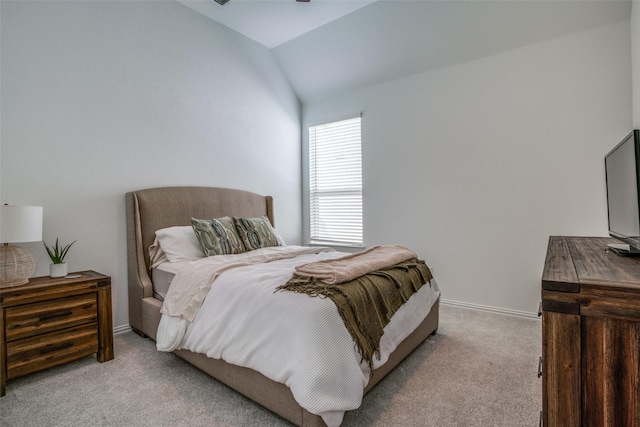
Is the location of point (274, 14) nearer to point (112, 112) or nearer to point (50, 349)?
point (112, 112)

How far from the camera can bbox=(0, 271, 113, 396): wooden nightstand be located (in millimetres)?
1972

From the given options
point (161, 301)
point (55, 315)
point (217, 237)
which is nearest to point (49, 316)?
point (55, 315)

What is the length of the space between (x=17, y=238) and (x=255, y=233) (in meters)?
1.77

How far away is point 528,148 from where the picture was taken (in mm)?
3174

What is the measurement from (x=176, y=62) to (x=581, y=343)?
148 inches

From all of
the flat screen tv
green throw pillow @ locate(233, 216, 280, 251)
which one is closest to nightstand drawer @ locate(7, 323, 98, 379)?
green throw pillow @ locate(233, 216, 280, 251)

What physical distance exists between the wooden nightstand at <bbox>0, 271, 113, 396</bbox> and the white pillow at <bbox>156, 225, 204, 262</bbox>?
56cm

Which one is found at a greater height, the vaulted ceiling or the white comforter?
the vaulted ceiling

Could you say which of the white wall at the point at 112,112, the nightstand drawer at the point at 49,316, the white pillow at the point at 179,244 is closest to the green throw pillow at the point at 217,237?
the white pillow at the point at 179,244

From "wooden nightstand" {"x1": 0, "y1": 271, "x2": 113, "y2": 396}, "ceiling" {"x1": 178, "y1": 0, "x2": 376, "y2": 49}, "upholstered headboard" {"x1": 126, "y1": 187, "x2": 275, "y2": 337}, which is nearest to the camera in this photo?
"wooden nightstand" {"x1": 0, "y1": 271, "x2": 113, "y2": 396}

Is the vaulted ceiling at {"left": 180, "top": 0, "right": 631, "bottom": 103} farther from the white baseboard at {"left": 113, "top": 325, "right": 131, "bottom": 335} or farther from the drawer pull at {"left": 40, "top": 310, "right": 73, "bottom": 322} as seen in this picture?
the white baseboard at {"left": 113, "top": 325, "right": 131, "bottom": 335}

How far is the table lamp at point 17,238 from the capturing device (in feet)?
6.54

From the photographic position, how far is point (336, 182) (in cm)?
454

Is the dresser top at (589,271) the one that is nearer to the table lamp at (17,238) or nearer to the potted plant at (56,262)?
→ the table lamp at (17,238)
